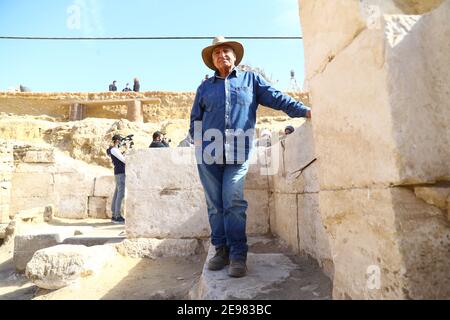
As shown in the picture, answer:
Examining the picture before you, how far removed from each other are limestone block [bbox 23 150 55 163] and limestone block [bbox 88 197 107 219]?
2.12 m

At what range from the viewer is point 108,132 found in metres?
15.6

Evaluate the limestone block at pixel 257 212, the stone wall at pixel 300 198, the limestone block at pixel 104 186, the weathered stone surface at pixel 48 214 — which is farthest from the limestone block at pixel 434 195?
the limestone block at pixel 104 186

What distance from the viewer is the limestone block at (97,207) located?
9758 millimetres

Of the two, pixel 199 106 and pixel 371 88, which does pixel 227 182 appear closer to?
pixel 199 106

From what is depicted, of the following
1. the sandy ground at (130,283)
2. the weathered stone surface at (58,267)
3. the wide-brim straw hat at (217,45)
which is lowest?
the sandy ground at (130,283)

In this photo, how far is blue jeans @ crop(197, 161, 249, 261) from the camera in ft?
7.93

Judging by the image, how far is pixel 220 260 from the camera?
8.29ft

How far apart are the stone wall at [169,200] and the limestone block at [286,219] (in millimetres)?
241

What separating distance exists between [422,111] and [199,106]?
1.85 m

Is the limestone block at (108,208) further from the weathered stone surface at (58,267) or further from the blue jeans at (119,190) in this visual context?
the weathered stone surface at (58,267)

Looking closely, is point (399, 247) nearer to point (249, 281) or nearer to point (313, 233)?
point (249, 281)

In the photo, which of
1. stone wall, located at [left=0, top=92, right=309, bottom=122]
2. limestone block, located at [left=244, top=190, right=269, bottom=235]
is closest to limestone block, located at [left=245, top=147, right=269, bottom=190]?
limestone block, located at [left=244, top=190, right=269, bottom=235]

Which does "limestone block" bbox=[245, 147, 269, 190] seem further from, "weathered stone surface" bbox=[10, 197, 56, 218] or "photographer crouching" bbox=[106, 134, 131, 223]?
"weathered stone surface" bbox=[10, 197, 56, 218]

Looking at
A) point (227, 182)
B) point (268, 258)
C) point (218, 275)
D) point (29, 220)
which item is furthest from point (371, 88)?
point (29, 220)
